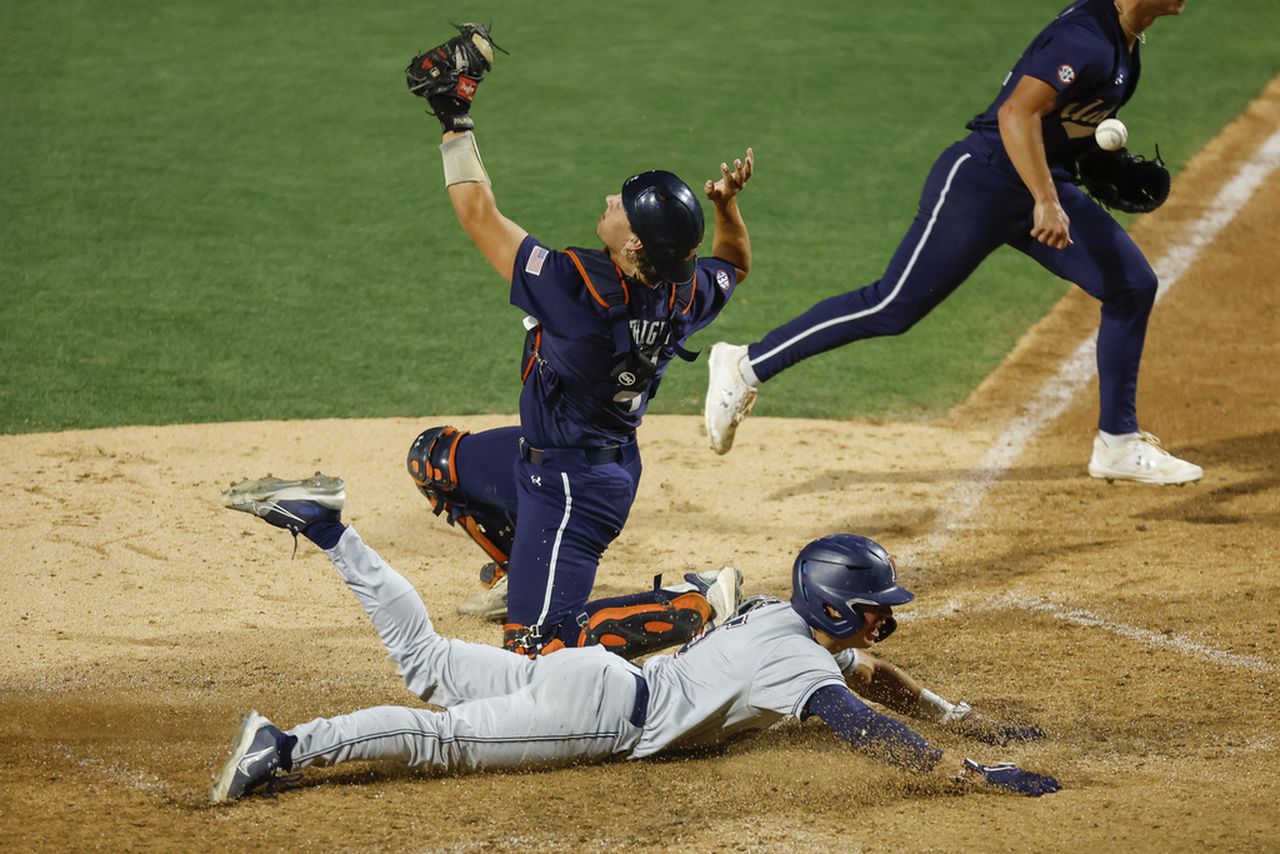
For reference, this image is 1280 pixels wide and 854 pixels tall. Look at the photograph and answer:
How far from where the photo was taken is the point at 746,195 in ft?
33.4

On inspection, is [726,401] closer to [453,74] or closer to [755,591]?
[755,591]

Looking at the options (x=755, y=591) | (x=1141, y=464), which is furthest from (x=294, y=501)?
(x=1141, y=464)

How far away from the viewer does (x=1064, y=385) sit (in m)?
7.83

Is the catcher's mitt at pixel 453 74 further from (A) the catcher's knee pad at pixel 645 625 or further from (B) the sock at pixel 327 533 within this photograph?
(A) the catcher's knee pad at pixel 645 625

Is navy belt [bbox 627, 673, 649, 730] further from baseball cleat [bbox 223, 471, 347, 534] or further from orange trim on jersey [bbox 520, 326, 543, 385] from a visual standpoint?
orange trim on jersey [bbox 520, 326, 543, 385]

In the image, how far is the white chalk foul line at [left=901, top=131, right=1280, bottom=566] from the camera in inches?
250

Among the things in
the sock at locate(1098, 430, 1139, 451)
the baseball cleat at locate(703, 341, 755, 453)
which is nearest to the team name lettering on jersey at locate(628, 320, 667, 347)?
the baseball cleat at locate(703, 341, 755, 453)

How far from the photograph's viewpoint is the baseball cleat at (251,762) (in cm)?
378

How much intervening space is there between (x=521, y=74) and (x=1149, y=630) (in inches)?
318

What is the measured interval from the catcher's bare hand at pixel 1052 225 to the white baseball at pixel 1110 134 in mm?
412

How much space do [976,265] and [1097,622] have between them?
1529mm

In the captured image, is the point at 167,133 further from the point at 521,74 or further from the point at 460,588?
the point at 460,588

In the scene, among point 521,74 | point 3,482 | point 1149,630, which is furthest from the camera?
point 521,74

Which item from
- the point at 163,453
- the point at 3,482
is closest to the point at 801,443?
the point at 163,453
